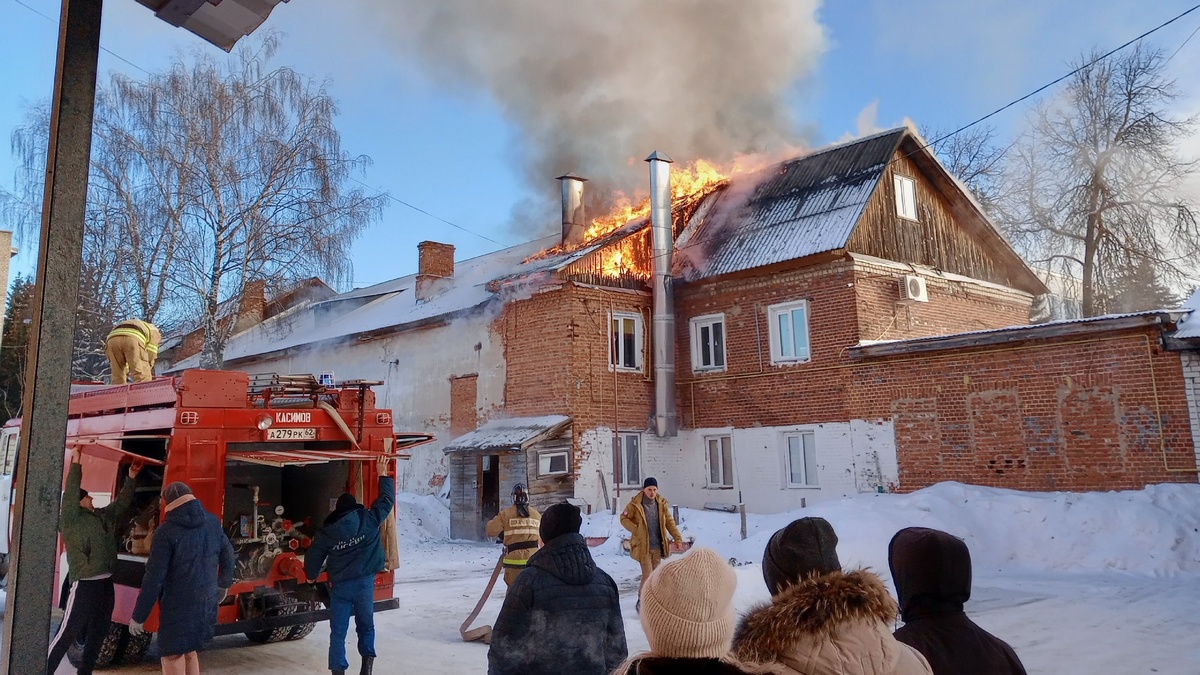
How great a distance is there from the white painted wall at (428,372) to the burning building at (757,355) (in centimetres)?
7

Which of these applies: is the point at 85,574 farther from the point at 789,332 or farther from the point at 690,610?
the point at 789,332

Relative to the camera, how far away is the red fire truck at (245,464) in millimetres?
6965

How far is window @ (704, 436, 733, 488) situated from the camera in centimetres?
1869

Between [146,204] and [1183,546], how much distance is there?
63.5 ft

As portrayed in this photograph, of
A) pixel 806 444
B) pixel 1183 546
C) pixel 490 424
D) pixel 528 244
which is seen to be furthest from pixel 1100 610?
pixel 528 244

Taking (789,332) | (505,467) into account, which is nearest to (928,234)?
(789,332)

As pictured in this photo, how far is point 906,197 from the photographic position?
19266mm

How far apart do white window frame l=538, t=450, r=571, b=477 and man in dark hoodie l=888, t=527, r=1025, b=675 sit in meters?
15.2

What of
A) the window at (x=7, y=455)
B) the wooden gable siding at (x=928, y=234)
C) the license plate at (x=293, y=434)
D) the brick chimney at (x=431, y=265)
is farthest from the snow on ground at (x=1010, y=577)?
the brick chimney at (x=431, y=265)

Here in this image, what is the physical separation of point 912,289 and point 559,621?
1543cm

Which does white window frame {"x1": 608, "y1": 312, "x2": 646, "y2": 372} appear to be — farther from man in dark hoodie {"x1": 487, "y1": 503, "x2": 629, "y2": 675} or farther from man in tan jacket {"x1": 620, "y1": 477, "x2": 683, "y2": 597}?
man in dark hoodie {"x1": 487, "y1": 503, "x2": 629, "y2": 675}

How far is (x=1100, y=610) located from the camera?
8766 mm

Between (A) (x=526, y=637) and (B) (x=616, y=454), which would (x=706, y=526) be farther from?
(A) (x=526, y=637)

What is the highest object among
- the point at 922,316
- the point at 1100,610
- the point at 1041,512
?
the point at 922,316
